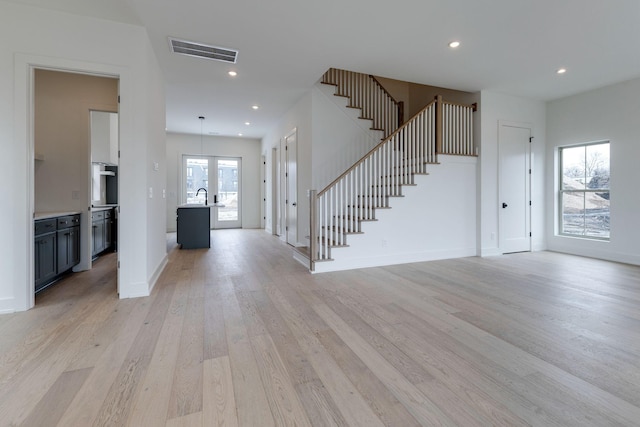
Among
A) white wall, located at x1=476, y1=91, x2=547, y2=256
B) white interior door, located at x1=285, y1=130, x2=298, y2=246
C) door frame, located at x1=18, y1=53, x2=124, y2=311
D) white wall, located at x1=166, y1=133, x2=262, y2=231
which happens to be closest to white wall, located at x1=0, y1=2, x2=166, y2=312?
door frame, located at x1=18, y1=53, x2=124, y2=311

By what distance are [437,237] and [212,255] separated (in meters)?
4.13

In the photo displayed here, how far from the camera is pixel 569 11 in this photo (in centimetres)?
302

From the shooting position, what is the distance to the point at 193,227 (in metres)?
6.26

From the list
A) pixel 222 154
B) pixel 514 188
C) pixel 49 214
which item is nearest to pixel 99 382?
pixel 49 214

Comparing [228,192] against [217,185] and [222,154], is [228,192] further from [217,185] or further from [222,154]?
[222,154]

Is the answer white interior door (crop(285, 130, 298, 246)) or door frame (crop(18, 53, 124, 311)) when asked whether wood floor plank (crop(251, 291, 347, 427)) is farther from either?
white interior door (crop(285, 130, 298, 246))

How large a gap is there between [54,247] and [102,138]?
256cm

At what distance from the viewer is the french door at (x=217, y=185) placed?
9141 mm

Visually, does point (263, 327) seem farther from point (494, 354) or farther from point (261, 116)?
point (261, 116)

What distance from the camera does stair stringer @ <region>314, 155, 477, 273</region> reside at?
461cm

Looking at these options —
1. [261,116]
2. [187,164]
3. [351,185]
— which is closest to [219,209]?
[187,164]

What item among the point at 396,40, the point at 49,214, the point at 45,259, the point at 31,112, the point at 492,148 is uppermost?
the point at 396,40

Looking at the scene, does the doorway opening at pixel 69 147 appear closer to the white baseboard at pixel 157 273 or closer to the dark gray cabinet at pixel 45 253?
the dark gray cabinet at pixel 45 253

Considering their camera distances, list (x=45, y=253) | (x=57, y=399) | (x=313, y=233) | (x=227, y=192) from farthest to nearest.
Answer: (x=227, y=192), (x=313, y=233), (x=45, y=253), (x=57, y=399)
